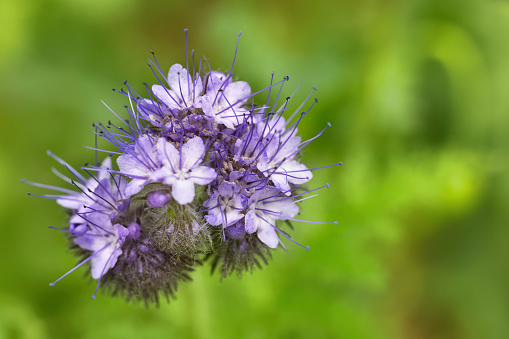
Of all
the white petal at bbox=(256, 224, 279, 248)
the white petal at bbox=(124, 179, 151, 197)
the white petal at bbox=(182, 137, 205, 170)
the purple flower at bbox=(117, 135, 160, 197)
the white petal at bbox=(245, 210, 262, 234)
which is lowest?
the white petal at bbox=(256, 224, 279, 248)

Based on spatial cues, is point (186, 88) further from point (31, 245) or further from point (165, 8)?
point (165, 8)

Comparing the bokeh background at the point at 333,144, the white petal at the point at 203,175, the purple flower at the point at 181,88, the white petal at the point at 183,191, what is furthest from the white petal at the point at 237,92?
the bokeh background at the point at 333,144

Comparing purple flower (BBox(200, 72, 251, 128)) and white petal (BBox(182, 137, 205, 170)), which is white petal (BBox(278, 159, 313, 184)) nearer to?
purple flower (BBox(200, 72, 251, 128))

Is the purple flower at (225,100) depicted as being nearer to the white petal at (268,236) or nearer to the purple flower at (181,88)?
the purple flower at (181,88)

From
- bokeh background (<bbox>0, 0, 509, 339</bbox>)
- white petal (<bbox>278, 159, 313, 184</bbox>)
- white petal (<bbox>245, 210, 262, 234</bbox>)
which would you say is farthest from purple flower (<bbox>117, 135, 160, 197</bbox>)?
bokeh background (<bbox>0, 0, 509, 339</bbox>)

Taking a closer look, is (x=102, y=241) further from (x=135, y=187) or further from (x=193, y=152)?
(x=193, y=152)

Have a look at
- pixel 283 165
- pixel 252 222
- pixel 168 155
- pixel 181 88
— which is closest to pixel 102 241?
pixel 168 155
